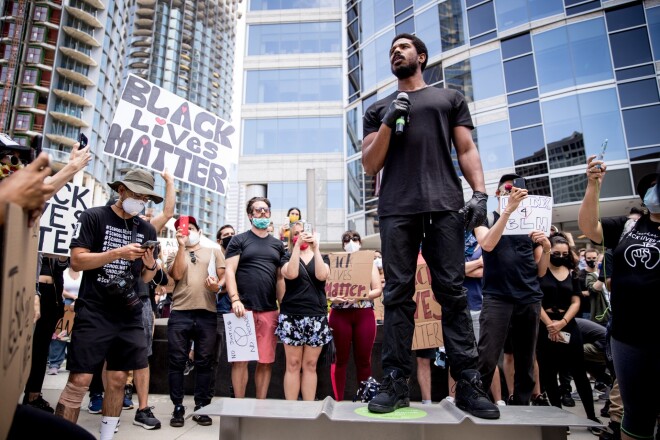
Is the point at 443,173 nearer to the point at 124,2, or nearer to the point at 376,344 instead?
the point at 376,344

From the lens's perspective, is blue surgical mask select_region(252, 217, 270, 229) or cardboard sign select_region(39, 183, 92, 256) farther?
cardboard sign select_region(39, 183, 92, 256)

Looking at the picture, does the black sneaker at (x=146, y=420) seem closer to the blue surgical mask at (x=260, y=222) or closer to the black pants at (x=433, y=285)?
the blue surgical mask at (x=260, y=222)

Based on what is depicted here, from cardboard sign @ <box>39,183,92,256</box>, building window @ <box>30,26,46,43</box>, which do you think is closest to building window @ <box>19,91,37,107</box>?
building window @ <box>30,26,46,43</box>

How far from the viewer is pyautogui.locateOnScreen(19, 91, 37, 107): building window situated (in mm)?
42156

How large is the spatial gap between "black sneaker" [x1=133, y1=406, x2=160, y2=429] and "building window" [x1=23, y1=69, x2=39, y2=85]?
166 feet

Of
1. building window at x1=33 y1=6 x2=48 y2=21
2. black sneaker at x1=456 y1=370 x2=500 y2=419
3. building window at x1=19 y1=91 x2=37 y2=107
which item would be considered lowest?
black sneaker at x1=456 y1=370 x2=500 y2=419

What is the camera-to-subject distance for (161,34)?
90.8m

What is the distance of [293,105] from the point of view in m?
25.4

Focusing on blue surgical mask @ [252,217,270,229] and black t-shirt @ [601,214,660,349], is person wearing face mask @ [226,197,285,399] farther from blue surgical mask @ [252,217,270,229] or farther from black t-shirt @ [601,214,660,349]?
black t-shirt @ [601,214,660,349]

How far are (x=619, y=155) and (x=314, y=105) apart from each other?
16.0m

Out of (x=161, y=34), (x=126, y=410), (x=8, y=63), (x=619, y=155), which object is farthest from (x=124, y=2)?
(x=126, y=410)

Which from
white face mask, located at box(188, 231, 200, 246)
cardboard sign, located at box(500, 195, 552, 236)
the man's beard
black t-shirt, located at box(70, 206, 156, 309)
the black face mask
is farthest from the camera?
white face mask, located at box(188, 231, 200, 246)

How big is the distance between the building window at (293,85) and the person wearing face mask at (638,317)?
24.3m

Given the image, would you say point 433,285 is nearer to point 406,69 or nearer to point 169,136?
point 406,69
